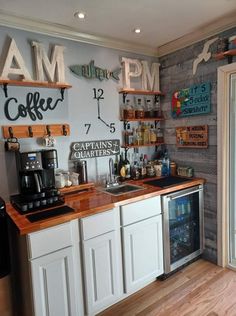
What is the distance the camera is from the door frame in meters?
2.24

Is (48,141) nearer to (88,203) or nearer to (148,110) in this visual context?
(88,203)

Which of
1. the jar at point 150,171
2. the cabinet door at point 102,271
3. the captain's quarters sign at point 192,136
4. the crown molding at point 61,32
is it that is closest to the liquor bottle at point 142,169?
the jar at point 150,171

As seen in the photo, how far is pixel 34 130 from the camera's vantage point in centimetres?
206

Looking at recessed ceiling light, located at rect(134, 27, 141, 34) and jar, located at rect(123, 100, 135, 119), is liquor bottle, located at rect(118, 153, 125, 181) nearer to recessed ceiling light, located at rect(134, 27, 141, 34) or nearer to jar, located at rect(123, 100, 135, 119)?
jar, located at rect(123, 100, 135, 119)

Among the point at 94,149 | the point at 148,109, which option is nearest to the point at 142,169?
the point at 94,149

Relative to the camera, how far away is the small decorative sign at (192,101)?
2410 millimetres

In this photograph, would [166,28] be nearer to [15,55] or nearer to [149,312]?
[15,55]

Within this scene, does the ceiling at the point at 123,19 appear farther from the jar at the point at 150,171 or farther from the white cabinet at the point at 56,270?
the white cabinet at the point at 56,270

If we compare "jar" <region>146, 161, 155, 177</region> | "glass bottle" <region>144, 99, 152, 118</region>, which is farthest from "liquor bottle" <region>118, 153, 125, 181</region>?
"glass bottle" <region>144, 99, 152, 118</region>

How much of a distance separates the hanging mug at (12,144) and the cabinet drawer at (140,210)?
0.99 metres

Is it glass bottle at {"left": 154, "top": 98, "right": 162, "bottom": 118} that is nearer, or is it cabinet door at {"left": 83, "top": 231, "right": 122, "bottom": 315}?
cabinet door at {"left": 83, "top": 231, "right": 122, "bottom": 315}

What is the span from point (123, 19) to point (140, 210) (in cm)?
166

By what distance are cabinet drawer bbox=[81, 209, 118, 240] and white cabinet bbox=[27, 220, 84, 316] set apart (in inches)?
2.6

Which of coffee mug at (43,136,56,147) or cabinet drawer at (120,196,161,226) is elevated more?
coffee mug at (43,136,56,147)
